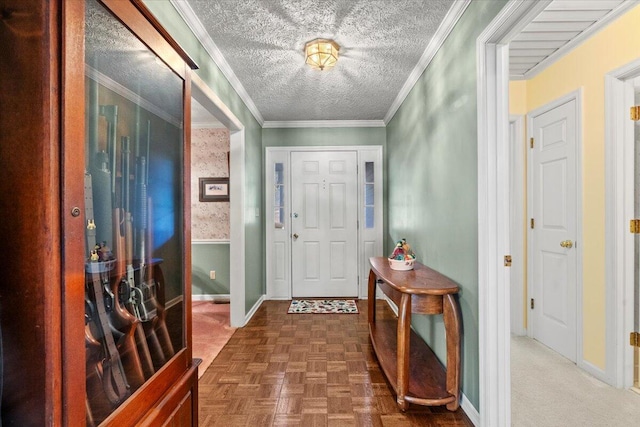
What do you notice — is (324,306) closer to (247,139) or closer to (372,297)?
(372,297)

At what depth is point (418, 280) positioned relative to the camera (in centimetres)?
205

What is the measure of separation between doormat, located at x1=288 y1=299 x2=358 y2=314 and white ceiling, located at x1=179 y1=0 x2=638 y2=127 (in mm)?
2498

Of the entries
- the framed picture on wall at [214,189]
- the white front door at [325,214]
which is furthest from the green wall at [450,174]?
the framed picture on wall at [214,189]

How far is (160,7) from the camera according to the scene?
1703 millimetres

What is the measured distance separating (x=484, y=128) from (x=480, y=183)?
29cm

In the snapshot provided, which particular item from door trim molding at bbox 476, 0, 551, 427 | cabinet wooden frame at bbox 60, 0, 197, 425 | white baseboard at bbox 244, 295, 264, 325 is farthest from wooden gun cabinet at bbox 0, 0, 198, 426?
white baseboard at bbox 244, 295, 264, 325

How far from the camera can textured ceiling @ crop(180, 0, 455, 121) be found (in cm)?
195

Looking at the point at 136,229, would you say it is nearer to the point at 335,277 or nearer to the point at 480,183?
the point at 480,183

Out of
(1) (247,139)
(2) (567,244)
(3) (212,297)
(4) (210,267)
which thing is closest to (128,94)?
(1) (247,139)

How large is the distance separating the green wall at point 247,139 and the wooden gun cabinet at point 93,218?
107 cm

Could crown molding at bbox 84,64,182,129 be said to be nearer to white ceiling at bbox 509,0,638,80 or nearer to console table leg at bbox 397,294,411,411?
console table leg at bbox 397,294,411,411

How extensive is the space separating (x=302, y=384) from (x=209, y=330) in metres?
1.47

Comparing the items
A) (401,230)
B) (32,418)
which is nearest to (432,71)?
(401,230)

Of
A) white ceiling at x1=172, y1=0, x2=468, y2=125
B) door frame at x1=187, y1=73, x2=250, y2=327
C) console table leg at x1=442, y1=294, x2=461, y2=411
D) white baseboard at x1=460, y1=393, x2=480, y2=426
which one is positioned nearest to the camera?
white baseboard at x1=460, y1=393, x2=480, y2=426
